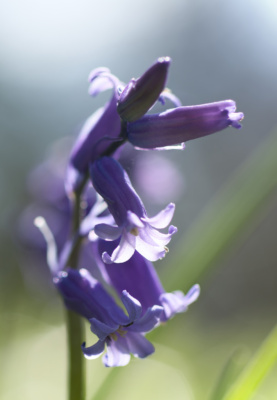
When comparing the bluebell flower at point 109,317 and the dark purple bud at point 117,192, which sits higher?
the dark purple bud at point 117,192

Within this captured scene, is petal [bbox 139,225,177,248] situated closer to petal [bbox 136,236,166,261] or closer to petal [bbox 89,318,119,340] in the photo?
petal [bbox 136,236,166,261]

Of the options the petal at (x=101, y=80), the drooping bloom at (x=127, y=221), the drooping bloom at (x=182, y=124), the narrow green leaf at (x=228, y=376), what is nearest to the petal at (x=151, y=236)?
the drooping bloom at (x=127, y=221)

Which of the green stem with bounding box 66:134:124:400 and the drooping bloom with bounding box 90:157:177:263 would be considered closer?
the drooping bloom with bounding box 90:157:177:263

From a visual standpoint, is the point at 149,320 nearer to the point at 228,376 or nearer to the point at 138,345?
the point at 138,345

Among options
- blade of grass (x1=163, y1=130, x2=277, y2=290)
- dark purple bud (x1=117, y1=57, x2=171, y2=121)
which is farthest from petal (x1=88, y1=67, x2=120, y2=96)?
blade of grass (x1=163, y1=130, x2=277, y2=290)

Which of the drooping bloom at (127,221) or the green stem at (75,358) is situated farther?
the green stem at (75,358)

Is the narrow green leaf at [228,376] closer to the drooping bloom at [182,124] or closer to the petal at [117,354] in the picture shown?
the petal at [117,354]

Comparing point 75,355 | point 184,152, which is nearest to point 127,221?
point 75,355
